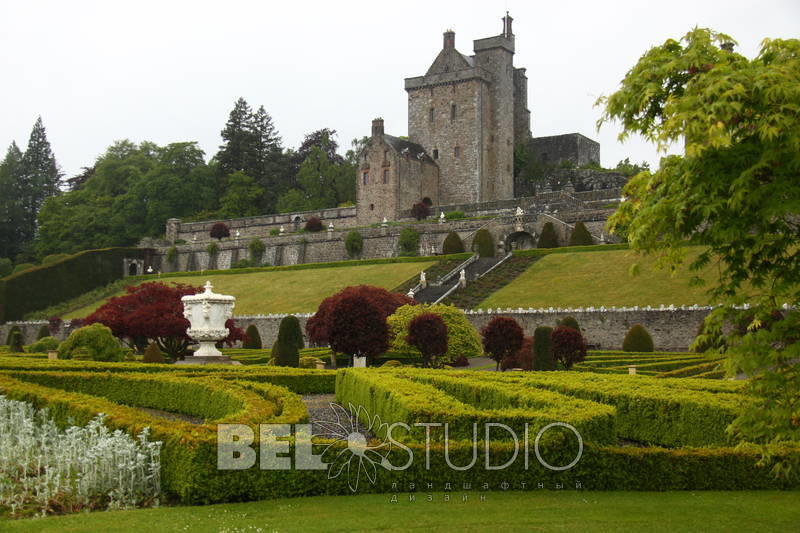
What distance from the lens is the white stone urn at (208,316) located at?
28828 mm

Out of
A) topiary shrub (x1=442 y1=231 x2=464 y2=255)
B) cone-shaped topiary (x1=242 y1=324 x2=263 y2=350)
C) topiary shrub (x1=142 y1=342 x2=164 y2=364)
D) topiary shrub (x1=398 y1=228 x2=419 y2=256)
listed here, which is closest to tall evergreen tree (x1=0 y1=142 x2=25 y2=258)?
topiary shrub (x1=398 y1=228 x2=419 y2=256)

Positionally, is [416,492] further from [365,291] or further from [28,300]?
[28,300]

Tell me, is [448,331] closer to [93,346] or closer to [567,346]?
[567,346]

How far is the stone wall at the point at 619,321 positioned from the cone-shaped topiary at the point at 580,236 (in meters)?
15.0

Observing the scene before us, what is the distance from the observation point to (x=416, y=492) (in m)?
9.66

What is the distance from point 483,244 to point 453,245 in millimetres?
2996

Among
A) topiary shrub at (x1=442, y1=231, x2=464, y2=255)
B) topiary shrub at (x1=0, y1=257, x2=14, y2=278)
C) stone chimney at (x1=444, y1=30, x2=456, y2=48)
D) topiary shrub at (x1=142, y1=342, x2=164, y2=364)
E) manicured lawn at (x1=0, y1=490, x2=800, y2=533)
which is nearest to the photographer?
manicured lawn at (x1=0, y1=490, x2=800, y2=533)

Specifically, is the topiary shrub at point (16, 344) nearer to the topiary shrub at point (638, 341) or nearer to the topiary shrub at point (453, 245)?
the topiary shrub at point (638, 341)

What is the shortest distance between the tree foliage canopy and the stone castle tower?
212 feet

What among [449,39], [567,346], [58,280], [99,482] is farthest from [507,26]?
[99,482]

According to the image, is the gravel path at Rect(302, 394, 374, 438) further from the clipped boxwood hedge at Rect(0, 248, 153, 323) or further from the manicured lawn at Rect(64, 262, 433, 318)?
the clipped boxwood hedge at Rect(0, 248, 153, 323)

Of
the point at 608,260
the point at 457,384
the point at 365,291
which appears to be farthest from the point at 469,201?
the point at 457,384

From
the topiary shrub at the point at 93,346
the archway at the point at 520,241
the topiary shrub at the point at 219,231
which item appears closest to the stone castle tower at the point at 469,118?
the archway at the point at 520,241

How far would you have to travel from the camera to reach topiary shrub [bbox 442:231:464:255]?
6075cm
